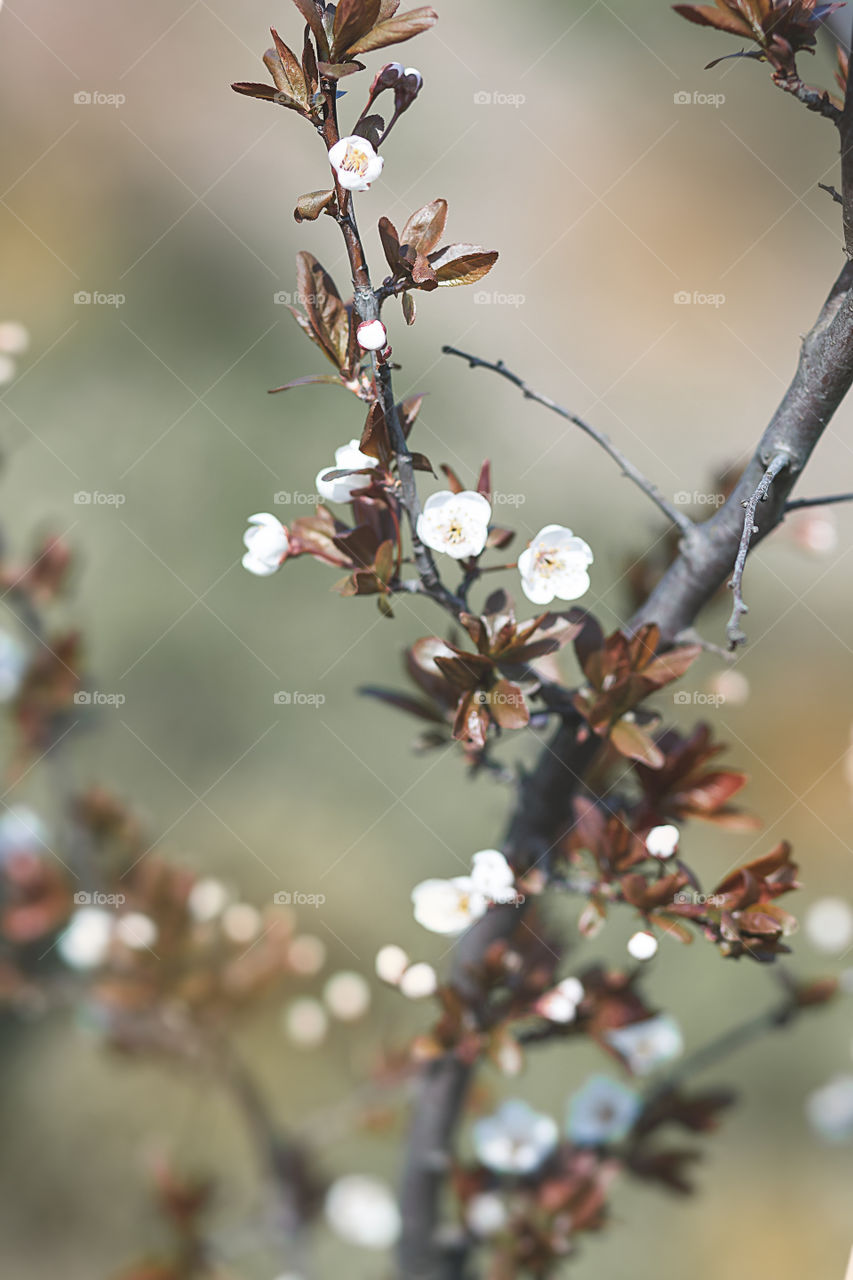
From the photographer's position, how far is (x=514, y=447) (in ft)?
8.45

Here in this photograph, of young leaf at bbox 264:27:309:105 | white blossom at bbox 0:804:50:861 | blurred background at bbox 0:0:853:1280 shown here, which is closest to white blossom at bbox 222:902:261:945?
white blossom at bbox 0:804:50:861

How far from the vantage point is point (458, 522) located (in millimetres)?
633

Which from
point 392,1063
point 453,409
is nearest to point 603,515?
point 453,409

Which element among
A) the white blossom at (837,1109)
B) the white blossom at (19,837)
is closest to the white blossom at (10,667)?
the white blossom at (19,837)

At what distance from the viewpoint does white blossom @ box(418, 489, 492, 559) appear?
0.63 m

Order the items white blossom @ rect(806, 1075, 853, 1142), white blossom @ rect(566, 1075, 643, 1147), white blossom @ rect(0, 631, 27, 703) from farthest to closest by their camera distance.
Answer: white blossom @ rect(806, 1075, 853, 1142) → white blossom @ rect(0, 631, 27, 703) → white blossom @ rect(566, 1075, 643, 1147)

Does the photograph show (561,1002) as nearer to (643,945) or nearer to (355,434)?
(643,945)

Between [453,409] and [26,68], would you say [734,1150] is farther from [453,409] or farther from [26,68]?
[26,68]

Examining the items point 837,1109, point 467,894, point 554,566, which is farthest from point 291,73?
point 837,1109

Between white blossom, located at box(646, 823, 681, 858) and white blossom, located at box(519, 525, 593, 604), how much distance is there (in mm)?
187

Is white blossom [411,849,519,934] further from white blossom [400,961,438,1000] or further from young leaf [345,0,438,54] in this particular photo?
young leaf [345,0,438,54]

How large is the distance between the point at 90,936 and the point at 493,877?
63 centimetres

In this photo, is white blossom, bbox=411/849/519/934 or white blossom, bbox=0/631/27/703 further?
white blossom, bbox=0/631/27/703

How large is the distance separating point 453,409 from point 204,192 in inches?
47.8
